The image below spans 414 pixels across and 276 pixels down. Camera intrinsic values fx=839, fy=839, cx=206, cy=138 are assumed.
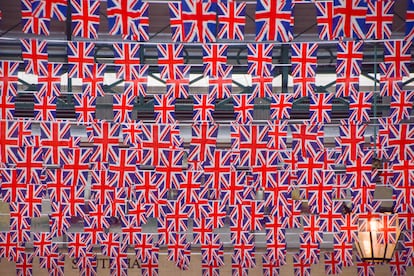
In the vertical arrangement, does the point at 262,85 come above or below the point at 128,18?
below

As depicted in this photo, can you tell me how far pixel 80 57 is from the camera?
19906 millimetres

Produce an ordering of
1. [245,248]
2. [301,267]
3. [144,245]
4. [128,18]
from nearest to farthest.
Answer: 1. [128,18]
2. [144,245]
3. [245,248]
4. [301,267]

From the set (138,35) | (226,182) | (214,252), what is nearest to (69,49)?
(138,35)

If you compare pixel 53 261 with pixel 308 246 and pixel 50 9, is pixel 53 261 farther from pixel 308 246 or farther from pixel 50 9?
pixel 50 9

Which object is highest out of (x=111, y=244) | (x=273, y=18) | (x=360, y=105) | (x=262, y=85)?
(x=273, y=18)

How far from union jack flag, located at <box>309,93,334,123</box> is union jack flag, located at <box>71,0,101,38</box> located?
5527 millimetres

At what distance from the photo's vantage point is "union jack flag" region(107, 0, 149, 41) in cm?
1933

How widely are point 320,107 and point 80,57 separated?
19.5ft

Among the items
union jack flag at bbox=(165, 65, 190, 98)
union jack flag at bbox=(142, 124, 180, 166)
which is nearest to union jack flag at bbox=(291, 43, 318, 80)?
union jack flag at bbox=(165, 65, 190, 98)

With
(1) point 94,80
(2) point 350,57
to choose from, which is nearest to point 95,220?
(1) point 94,80

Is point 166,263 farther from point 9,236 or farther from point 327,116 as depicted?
point 327,116

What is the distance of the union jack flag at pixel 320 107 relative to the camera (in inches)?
808

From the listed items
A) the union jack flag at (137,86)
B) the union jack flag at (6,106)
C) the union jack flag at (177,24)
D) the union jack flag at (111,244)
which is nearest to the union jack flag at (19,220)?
the union jack flag at (111,244)

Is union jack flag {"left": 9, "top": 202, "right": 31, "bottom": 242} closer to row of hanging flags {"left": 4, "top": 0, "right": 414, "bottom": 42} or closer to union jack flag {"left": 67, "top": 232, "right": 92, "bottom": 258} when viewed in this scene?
union jack flag {"left": 67, "top": 232, "right": 92, "bottom": 258}
